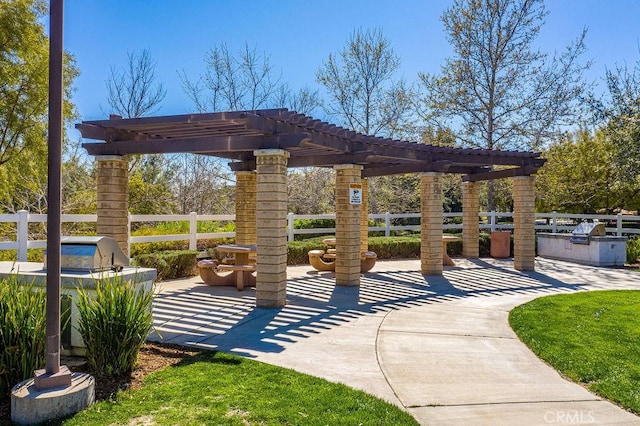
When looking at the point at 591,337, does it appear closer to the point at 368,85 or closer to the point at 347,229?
the point at 347,229

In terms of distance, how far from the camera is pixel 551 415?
3.42m

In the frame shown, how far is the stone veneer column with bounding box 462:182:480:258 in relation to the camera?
1443cm

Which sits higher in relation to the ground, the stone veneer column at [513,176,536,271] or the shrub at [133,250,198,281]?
the stone veneer column at [513,176,536,271]

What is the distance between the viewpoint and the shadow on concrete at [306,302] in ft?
17.9

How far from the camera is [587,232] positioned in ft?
46.2

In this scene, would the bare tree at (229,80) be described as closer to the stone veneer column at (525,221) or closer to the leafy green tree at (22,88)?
the leafy green tree at (22,88)

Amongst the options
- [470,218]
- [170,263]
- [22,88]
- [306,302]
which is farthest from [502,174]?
[22,88]

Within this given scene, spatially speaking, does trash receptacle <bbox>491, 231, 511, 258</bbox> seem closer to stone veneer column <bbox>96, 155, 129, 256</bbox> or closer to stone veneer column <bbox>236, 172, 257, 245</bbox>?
stone veneer column <bbox>236, 172, 257, 245</bbox>

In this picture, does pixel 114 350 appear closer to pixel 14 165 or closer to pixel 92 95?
pixel 14 165

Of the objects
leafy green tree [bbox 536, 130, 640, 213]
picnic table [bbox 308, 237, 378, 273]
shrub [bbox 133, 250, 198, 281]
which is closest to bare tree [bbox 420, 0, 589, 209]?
leafy green tree [bbox 536, 130, 640, 213]

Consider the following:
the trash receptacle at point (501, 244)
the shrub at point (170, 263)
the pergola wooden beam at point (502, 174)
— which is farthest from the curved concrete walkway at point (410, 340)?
the trash receptacle at point (501, 244)

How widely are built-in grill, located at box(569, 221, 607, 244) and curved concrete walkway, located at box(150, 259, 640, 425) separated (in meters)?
4.18

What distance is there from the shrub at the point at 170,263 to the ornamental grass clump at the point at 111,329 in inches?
231

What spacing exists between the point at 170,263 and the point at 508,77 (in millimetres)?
15685
